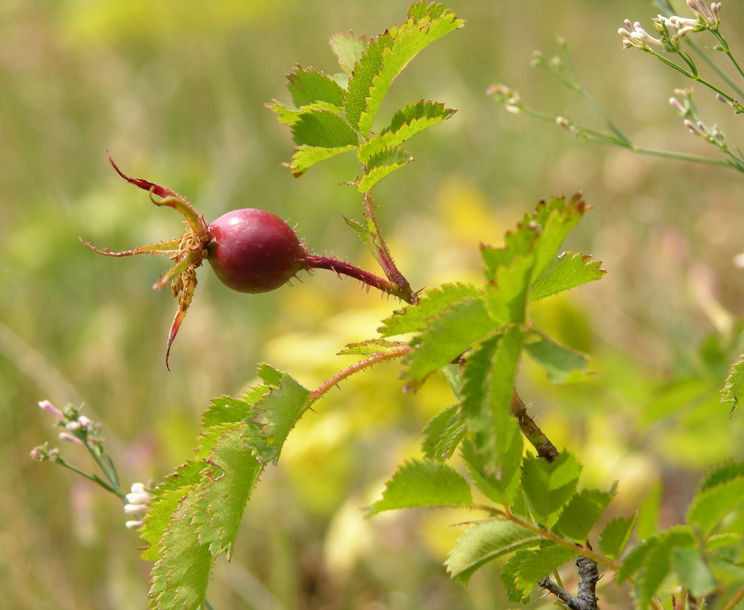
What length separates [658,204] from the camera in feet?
7.70

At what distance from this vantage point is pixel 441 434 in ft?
1.92

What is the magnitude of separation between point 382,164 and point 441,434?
0.22 metres

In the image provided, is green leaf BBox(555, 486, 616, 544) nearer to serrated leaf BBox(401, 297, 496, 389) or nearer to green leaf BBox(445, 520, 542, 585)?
green leaf BBox(445, 520, 542, 585)

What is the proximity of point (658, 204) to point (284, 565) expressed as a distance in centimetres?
165

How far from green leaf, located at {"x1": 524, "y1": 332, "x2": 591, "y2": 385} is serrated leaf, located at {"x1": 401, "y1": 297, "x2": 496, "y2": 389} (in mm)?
32

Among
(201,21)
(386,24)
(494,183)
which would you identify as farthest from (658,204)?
(386,24)

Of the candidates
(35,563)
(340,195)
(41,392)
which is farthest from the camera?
(340,195)

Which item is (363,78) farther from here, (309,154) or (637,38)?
(637,38)

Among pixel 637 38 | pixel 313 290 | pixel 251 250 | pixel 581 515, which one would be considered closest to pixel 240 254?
pixel 251 250

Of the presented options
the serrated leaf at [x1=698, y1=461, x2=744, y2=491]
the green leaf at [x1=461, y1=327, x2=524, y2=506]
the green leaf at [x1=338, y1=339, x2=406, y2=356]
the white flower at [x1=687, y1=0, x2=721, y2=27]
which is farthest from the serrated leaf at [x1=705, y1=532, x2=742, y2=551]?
the white flower at [x1=687, y1=0, x2=721, y2=27]

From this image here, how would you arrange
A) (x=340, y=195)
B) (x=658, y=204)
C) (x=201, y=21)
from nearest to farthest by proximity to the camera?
(x=658, y=204) → (x=340, y=195) → (x=201, y=21)

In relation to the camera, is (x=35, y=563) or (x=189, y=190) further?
(x=189, y=190)

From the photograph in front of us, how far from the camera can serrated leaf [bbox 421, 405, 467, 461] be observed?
0.56 meters

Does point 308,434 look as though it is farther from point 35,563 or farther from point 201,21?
Answer: point 201,21
